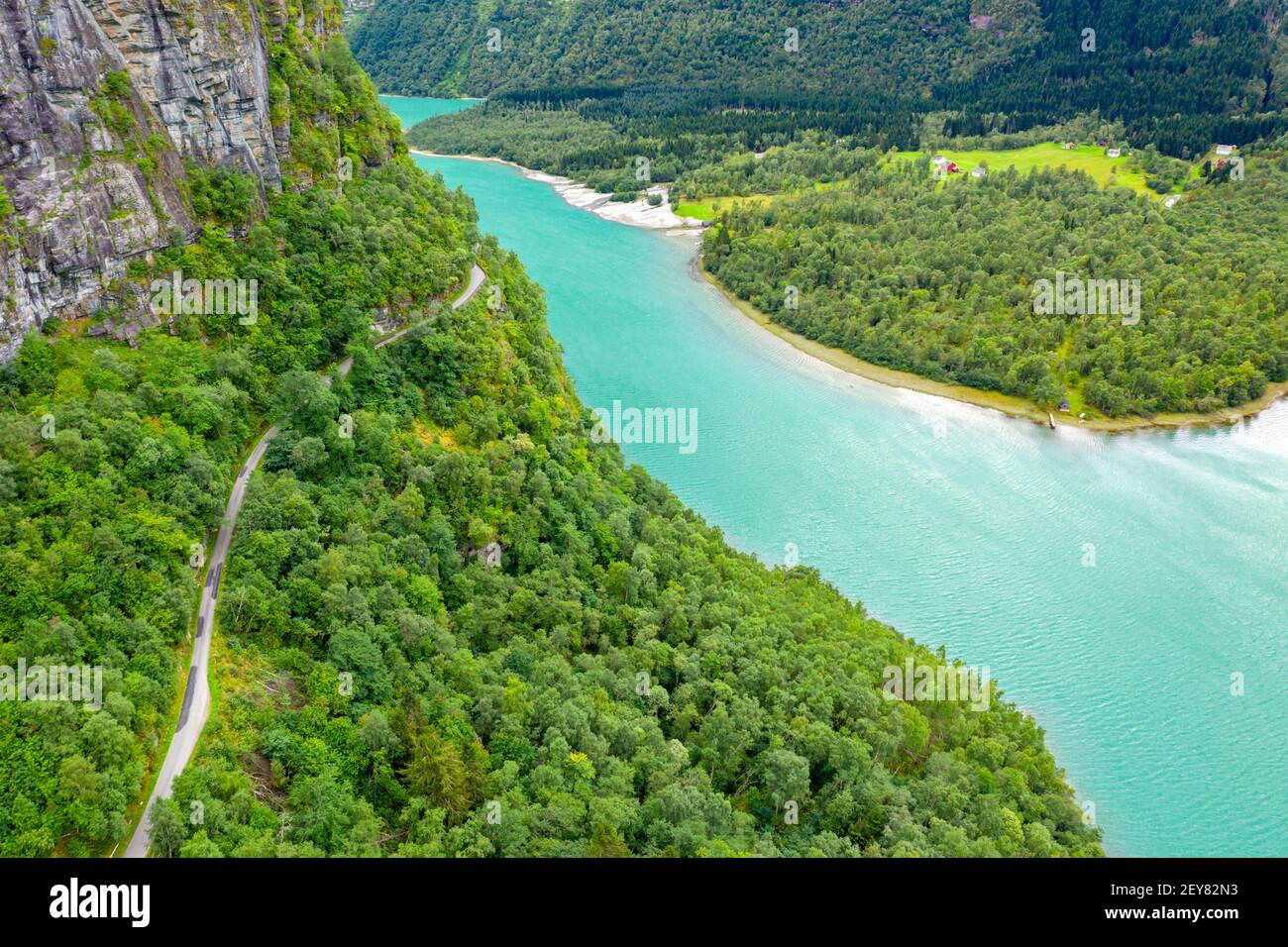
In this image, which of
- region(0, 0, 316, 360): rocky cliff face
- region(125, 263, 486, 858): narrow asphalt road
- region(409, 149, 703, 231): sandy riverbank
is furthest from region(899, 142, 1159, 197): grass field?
region(125, 263, 486, 858): narrow asphalt road

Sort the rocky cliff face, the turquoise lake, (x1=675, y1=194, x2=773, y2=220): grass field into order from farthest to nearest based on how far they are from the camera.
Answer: (x1=675, y1=194, x2=773, y2=220): grass field, the turquoise lake, the rocky cliff face

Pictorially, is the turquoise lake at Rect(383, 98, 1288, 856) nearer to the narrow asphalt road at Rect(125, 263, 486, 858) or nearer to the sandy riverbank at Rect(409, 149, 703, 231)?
the narrow asphalt road at Rect(125, 263, 486, 858)

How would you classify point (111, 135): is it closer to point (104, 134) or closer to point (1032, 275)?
point (104, 134)

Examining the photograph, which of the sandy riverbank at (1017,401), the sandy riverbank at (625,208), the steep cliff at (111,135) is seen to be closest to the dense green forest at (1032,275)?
the sandy riverbank at (1017,401)

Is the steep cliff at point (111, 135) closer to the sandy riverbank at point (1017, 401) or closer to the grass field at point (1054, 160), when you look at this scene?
the sandy riverbank at point (1017, 401)

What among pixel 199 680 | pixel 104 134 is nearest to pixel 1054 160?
pixel 104 134

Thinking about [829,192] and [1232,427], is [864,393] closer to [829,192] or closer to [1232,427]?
[1232,427]
